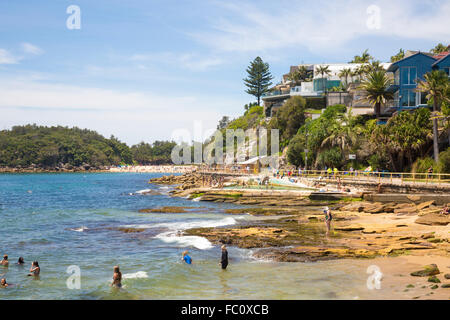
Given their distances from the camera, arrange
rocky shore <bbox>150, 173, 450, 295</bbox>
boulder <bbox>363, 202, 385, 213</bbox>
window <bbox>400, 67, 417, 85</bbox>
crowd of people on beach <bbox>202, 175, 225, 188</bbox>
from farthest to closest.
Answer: crowd of people on beach <bbox>202, 175, 225, 188</bbox>, window <bbox>400, 67, 417, 85</bbox>, boulder <bbox>363, 202, 385, 213</bbox>, rocky shore <bbox>150, 173, 450, 295</bbox>

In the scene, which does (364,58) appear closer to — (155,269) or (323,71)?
(323,71)

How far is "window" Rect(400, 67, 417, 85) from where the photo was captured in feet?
194

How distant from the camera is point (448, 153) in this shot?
41.2 m

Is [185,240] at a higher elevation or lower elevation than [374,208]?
lower

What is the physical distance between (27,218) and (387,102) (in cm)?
5224

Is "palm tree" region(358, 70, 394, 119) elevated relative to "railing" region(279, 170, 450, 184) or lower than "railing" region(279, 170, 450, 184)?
elevated

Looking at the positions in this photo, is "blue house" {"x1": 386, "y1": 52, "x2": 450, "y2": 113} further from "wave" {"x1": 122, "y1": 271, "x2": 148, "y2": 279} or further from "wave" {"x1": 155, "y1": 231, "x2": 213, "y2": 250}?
"wave" {"x1": 122, "y1": 271, "x2": 148, "y2": 279}

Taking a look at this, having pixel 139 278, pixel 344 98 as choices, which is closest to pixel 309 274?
pixel 139 278

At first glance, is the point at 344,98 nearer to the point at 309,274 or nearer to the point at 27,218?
the point at 27,218

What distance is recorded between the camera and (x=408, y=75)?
5931cm

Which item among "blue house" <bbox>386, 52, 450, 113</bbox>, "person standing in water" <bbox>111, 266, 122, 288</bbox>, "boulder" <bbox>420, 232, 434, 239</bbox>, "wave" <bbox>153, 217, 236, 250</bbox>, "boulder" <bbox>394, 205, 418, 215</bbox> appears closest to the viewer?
"person standing in water" <bbox>111, 266, 122, 288</bbox>

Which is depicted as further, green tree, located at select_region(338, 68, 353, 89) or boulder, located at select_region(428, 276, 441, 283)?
green tree, located at select_region(338, 68, 353, 89)

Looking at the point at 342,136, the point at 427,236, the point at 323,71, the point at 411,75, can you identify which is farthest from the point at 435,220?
the point at 323,71

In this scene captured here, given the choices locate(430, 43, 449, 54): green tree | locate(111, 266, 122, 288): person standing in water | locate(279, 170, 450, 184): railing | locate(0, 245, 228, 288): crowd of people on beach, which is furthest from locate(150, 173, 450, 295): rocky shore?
locate(430, 43, 449, 54): green tree
